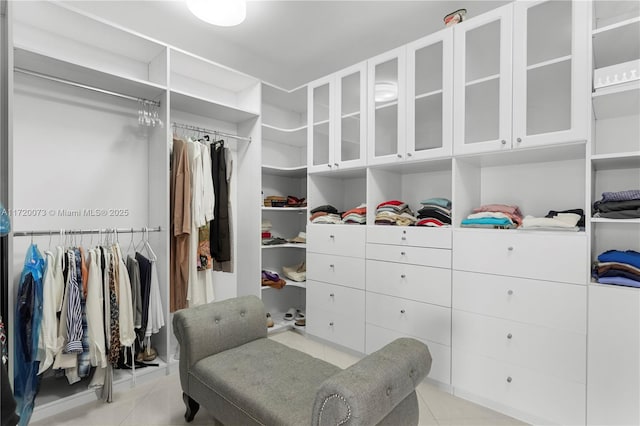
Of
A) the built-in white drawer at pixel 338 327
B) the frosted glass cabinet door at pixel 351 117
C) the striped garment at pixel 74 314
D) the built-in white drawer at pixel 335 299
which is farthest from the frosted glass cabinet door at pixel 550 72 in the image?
the striped garment at pixel 74 314

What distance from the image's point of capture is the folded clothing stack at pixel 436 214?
7.68 feet

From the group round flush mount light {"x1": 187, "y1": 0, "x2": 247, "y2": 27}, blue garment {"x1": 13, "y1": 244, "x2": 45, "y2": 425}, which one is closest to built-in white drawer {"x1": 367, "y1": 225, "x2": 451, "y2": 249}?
round flush mount light {"x1": 187, "y1": 0, "x2": 247, "y2": 27}

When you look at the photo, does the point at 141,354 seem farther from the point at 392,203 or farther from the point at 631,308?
the point at 631,308

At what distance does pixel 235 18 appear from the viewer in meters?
1.92

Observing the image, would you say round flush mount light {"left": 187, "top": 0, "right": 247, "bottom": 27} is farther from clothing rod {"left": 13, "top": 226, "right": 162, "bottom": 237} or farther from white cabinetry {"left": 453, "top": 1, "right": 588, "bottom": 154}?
clothing rod {"left": 13, "top": 226, "right": 162, "bottom": 237}

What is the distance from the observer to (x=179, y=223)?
8.23 ft

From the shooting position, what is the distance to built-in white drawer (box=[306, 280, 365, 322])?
8.93 ft

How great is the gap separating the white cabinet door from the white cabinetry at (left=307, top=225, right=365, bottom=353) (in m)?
1.46

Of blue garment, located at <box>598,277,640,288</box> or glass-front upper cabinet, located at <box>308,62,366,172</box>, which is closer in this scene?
blue garment, located at <box>598,277,640,288</box>

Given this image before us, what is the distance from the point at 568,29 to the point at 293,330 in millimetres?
3194

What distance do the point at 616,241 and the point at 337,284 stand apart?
1926mm

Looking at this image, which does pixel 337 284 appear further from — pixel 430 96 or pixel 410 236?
pixel 430 96

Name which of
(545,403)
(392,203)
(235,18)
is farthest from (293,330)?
(235,18)

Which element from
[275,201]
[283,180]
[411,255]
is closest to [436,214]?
[411,255]
